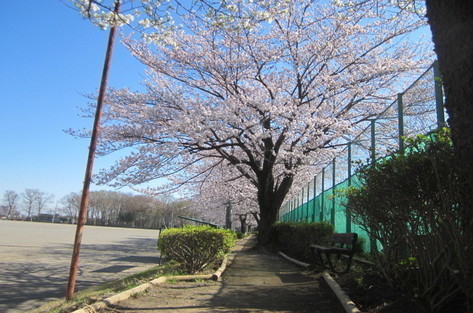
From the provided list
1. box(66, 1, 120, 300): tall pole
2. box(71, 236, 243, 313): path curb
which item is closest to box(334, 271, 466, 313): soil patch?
box(71, 236, 243, 313): path curb

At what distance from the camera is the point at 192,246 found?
7.07m

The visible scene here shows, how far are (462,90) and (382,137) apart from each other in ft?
16.9

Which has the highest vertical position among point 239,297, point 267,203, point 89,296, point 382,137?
point 382,137

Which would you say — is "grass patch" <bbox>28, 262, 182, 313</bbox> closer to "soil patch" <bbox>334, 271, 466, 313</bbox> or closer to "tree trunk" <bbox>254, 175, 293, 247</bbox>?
"soil patch" <bbox>334, 271, 466, 313</bbox>

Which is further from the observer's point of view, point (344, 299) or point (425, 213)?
point (344, 299)

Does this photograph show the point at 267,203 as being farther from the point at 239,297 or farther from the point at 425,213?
the point at 425,213

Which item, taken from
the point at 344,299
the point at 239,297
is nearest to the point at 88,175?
the point at 239,297

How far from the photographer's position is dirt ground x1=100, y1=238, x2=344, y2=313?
4430 mm

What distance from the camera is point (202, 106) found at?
1235 centimetres

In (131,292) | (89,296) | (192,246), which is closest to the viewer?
(131,292)

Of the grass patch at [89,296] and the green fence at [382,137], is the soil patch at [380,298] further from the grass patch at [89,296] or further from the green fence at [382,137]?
the grass patch at [89,296]

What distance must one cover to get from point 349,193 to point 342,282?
4.31ft

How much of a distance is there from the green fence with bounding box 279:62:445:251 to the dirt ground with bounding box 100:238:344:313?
56.4 inches

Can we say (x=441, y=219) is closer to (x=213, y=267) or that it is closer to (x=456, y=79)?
(x=456, y=79)
